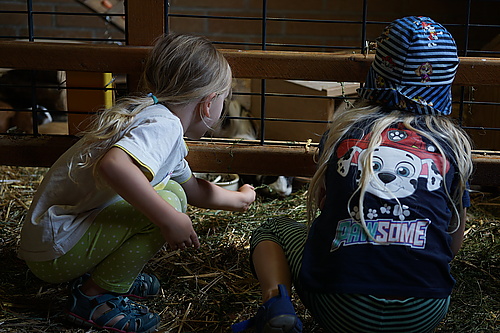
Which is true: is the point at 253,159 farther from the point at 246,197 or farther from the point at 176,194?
the point at 176,194

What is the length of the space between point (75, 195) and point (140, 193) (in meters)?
0.25

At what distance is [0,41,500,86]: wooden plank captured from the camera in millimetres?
1831

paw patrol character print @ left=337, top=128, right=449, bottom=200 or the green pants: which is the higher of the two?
paw patrol character print @ left=337, top=128, right=449, bottom=200

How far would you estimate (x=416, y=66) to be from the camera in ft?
4.56

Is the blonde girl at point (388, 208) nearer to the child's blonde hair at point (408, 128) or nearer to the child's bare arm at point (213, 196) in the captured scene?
the child's blonde hair at point (408, 128)

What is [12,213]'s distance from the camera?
238 centimetres

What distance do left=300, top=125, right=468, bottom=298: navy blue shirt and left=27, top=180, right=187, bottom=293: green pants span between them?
1.47 feet

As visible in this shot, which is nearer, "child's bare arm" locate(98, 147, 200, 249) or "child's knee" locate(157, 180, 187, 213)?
"child's bare arm" locate(98, 147, 200, 249)

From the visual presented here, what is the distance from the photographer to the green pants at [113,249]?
156cm

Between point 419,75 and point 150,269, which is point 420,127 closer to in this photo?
point 419,75

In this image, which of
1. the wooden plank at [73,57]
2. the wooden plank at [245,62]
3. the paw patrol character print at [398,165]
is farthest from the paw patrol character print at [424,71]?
the wooden plank at [73,57]

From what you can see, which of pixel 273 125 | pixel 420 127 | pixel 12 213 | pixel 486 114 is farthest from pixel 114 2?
pixel 420 127

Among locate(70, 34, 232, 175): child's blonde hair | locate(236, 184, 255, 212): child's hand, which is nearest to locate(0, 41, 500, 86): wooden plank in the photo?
locate(70, 34, 232, 175): child's blonde hair

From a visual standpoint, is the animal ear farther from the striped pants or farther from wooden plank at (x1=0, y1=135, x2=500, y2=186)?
wooden plank at (x1=0, y1=135, x2=500, y2=186)
